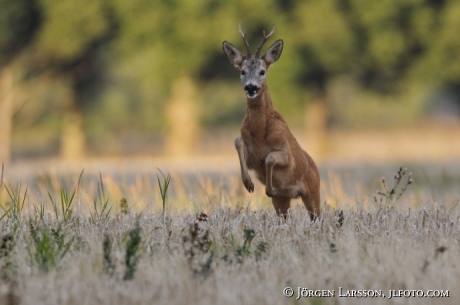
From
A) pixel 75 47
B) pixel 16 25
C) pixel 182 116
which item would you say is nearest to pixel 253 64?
pixel 75 47

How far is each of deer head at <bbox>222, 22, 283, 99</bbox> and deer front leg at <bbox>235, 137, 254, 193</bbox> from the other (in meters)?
0.46

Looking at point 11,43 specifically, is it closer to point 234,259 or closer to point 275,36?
point 275,36

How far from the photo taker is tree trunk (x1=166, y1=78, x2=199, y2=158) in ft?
112

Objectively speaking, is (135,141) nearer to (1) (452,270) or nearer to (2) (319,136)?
(2) (319,136)

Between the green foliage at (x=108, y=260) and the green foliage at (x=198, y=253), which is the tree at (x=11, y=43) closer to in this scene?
the green foliage at (x=198, y=253)

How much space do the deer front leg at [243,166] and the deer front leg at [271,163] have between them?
16 centimetres

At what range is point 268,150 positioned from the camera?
8.41m

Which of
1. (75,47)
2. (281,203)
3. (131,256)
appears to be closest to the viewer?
(131,256)

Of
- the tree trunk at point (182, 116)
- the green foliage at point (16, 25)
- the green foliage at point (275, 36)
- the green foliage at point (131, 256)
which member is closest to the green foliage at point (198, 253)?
the green foliage at point (131, 256)

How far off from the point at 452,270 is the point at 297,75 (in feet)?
87.4

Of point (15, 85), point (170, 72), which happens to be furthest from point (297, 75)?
point (15, 85)

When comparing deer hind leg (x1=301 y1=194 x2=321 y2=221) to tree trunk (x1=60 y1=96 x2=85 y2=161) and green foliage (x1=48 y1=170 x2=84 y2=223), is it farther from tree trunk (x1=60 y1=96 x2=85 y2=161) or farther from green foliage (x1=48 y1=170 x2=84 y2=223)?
tree trunk (x1=60 y1=96 x2=85 y2=161)

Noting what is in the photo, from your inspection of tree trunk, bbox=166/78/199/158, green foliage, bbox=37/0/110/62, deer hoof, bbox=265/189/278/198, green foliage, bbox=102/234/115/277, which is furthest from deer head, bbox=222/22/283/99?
tree trunk, bbox=166/78/199/158

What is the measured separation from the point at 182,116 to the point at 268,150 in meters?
25.9
